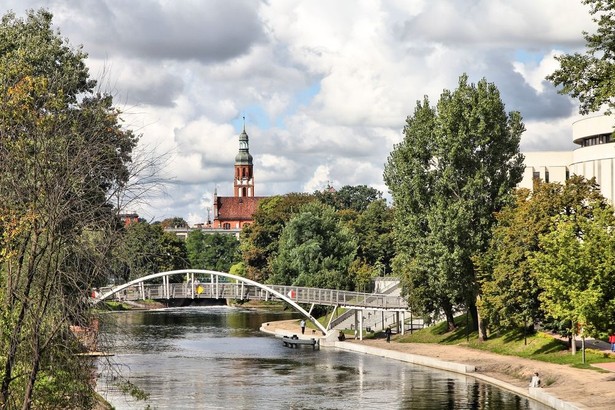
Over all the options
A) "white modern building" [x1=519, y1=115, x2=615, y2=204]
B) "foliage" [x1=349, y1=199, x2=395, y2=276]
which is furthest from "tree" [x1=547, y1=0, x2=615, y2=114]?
"foliage" [x1=349, y1=199, x2=395, y2=276]

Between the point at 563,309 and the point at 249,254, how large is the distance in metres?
102

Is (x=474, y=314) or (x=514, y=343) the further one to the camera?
(x=474, y=314)

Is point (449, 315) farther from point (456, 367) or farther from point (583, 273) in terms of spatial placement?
point (583, 273)

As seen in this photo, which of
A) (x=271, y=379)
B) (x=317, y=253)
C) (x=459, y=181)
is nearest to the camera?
(x=271, y=379)

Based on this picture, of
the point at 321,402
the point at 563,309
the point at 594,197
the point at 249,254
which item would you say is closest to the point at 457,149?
the point at 594,197

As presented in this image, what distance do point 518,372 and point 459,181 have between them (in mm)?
18103

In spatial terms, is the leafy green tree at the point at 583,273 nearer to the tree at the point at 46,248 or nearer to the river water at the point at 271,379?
the river water at the point at 271,379

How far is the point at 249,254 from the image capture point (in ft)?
510

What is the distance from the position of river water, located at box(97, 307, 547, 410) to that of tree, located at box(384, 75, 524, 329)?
7576 mm

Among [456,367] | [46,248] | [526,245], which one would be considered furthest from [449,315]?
[46,248]

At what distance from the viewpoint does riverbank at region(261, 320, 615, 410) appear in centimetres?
4951

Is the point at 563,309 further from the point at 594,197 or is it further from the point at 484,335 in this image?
the point at 484,335

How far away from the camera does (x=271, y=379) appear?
64438 millimetres

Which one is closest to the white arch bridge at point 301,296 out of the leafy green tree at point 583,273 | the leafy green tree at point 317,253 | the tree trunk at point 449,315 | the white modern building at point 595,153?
the tree trunk at point 449,315
